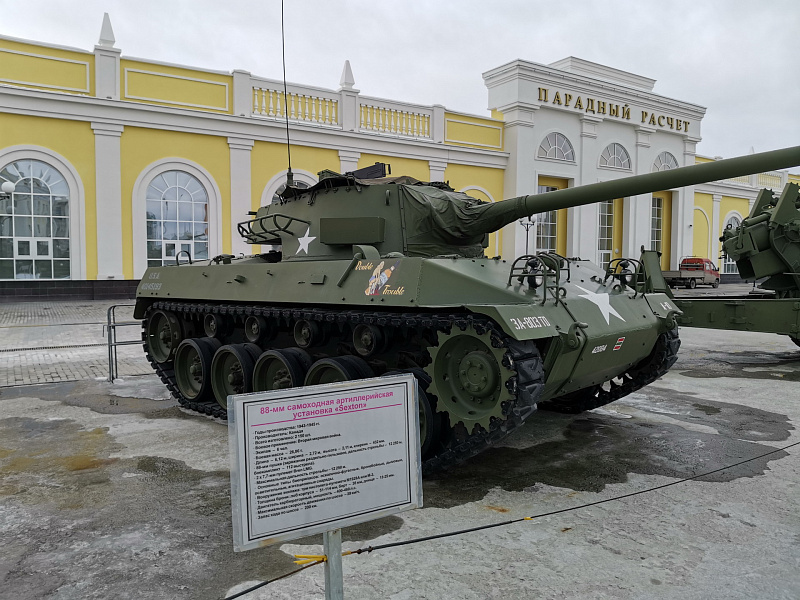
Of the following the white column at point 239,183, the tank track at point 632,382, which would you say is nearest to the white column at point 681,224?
the white column at point 239,183

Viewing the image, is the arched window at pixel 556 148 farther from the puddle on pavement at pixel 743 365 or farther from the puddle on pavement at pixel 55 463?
the puddle on pavement at pixel 55 463

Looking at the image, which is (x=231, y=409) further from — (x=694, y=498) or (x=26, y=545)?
(x=694, y=498)

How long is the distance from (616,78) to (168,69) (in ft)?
73.0

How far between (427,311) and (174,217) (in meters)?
17.8

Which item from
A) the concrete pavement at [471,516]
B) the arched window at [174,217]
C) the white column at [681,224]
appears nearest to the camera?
the concrete pavement at [471,516]

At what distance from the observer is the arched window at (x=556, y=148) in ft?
96.9

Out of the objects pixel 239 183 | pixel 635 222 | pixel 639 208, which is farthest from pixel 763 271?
pixel 639 208

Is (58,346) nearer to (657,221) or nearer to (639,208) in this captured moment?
(639,208)

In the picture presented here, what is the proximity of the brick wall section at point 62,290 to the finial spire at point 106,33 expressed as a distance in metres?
7.02

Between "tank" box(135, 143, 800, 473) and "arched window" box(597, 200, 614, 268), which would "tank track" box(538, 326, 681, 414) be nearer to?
"tank" box(135, 143, 800, 473)

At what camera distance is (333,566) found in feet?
9.62

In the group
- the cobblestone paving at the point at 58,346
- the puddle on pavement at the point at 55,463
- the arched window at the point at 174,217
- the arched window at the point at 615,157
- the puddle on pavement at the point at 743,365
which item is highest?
the arched window at the point at 615,157

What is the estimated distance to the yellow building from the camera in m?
19.4

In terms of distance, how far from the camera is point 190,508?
4980 millimetres
